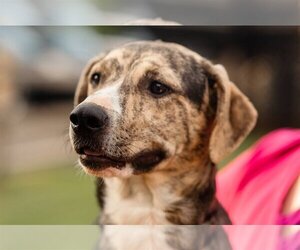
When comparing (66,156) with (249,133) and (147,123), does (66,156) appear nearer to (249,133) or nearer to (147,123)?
(147,123)

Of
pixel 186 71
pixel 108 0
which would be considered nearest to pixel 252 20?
pixel 186 71

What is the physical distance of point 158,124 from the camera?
1.62m

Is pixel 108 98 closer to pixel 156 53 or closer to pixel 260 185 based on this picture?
pixel 156 53

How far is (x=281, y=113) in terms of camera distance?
1.71 meters

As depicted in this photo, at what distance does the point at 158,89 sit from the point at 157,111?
6 cm

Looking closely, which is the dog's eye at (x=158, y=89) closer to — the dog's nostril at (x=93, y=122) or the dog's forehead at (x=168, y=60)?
the dog's forehead at (x=168, y=60)

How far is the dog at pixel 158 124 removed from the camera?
157 centimetres

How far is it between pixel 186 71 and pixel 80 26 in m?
0.32

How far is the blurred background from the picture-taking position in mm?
1688

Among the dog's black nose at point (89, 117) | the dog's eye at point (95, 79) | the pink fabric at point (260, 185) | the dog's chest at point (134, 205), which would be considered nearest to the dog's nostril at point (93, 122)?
A: the dog's black nose at point (89, 117)

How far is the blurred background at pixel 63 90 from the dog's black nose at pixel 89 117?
13cm

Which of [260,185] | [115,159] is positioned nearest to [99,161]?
[115,159]

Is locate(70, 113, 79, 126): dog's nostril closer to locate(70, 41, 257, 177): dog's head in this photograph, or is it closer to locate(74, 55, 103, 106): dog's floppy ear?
locate(70, 41, 257, 177): dog's head

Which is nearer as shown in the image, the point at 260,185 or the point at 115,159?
the point at 115,159
